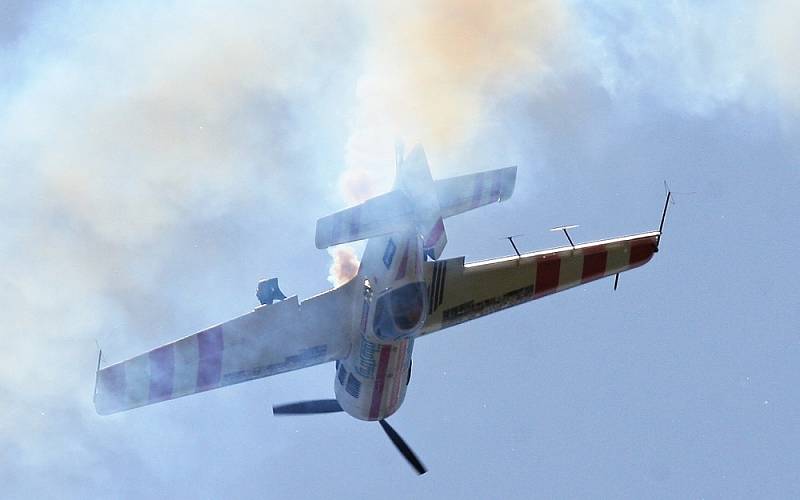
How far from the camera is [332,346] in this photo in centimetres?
2808

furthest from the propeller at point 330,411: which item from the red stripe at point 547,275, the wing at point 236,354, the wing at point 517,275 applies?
the red stripe at point 547,275

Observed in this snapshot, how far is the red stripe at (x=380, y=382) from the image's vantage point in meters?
27.5

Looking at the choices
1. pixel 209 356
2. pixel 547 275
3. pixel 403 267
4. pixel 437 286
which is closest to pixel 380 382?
pixel 437 286

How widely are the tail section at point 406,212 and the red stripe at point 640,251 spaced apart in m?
5.68

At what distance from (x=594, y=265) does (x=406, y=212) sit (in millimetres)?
6868

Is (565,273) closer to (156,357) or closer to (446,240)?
(446,240)

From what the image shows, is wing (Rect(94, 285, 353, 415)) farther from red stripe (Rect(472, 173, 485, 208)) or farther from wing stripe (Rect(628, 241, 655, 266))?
wing stripe (Rect(628, 241, 655, 266))

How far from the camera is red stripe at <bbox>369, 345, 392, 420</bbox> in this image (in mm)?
27469

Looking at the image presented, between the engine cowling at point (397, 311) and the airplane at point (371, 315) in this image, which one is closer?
the airplane at point (371, 315)

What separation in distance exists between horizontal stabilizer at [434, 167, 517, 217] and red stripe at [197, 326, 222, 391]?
5.93m

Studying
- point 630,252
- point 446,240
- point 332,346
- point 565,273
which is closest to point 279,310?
point 332,346

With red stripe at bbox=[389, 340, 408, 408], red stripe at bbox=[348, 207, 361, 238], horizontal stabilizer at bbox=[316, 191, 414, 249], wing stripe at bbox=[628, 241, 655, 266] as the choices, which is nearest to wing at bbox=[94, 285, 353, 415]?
red stripe at bbox=[389, 340, 408, 408]

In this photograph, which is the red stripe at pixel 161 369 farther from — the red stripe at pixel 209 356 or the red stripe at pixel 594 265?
the red stripe at pixel 594 265

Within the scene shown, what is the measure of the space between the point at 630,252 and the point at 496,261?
13.2 feet
